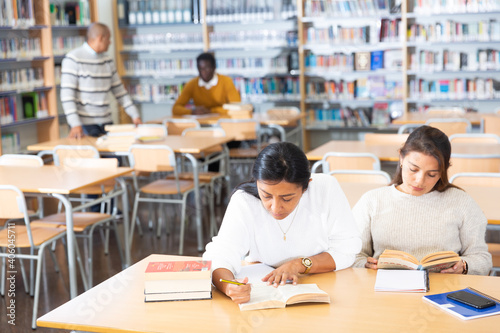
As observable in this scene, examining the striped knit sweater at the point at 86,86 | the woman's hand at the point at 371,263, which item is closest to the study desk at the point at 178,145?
the striped knit sweater at the point at 86,86

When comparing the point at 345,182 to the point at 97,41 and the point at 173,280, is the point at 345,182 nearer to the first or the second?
the point at 173,280

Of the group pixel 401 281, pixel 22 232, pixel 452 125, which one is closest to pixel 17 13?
pixel 22 232

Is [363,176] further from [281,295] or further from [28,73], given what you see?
[28,73]

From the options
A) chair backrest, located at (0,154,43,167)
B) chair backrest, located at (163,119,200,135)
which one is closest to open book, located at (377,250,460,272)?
chair backrest, located at (0,154,43,167)

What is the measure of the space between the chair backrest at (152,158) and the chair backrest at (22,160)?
67 cm

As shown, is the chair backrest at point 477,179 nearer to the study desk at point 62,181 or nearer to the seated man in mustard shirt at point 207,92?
the study desk at point 62,181

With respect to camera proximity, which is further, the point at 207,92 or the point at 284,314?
the point at 207,92

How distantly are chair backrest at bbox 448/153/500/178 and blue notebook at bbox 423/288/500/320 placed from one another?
2.14 meters

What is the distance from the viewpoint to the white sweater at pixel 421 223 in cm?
228

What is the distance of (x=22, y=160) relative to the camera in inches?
160

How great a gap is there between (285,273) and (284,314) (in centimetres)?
22

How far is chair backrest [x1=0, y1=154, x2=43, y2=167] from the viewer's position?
13.1 feet

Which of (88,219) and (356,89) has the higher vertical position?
(356,89)

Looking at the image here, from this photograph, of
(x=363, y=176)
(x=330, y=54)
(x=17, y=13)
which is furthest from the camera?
(x=330, y=54)
